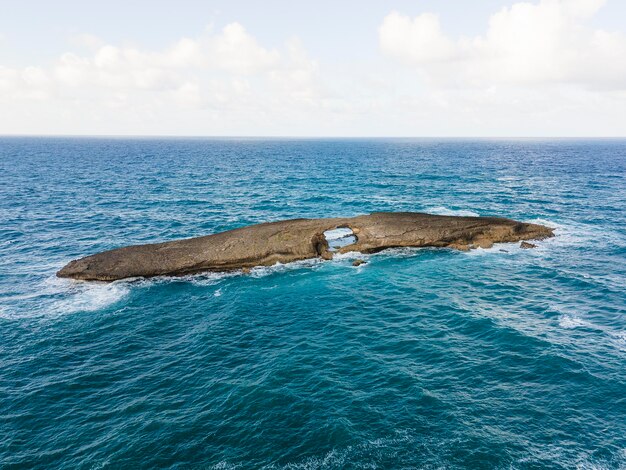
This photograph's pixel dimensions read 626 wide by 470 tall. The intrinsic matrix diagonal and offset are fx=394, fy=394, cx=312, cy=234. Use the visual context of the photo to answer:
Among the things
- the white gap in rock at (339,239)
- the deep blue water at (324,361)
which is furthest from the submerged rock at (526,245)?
the white gap in rock at (339,239)

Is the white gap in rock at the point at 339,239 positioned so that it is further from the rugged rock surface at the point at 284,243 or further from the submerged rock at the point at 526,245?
the submerged rock at the point at 526,245

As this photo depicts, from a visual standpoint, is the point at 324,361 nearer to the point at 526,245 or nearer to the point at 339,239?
the point at 339,239

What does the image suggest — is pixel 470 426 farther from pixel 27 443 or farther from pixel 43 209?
pixel 43 209

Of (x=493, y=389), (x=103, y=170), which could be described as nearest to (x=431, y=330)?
(x=493, y=389)

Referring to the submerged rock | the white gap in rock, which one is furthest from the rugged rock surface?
the submerged rock

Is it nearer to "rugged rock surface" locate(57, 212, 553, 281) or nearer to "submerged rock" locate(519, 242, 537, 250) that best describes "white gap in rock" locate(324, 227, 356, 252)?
"rugged rock surface" locate(57, 212, 553, 281)
